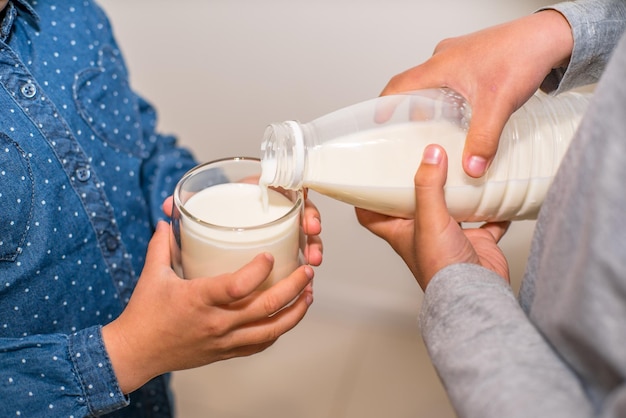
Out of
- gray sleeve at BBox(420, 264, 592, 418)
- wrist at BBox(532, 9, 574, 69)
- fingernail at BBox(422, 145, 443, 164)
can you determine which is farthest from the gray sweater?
wrist at BBox(532, 9, 574, 69)

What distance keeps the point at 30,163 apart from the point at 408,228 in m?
0.36

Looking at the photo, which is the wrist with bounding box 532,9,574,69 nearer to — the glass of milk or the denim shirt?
the glass of milk

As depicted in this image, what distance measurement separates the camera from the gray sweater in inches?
13.8

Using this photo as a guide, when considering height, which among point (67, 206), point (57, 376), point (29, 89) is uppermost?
point (29, 89)

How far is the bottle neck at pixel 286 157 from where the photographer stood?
560mm

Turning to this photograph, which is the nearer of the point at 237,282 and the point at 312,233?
the point at 237,282

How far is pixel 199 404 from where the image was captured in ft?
4.20

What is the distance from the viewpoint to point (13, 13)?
64 cm

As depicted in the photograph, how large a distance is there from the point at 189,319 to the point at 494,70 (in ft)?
1.14

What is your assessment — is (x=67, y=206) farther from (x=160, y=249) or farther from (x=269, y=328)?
(x=269, y=328)

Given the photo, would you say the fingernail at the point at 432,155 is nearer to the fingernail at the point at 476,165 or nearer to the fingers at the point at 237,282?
the fingernail at the point at 476,165

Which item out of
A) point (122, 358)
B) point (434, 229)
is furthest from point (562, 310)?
point (122, 358)

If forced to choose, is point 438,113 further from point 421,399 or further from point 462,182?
point 421,399

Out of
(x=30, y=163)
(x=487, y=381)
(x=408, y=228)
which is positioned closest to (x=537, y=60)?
(x=408, y=228)
